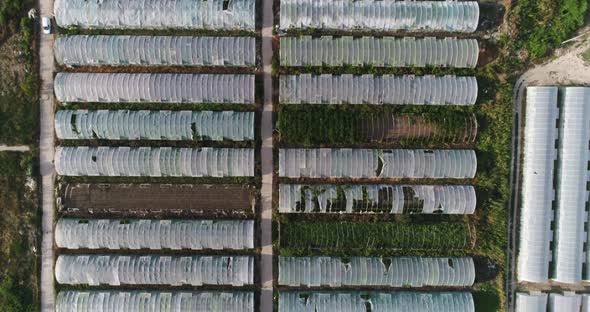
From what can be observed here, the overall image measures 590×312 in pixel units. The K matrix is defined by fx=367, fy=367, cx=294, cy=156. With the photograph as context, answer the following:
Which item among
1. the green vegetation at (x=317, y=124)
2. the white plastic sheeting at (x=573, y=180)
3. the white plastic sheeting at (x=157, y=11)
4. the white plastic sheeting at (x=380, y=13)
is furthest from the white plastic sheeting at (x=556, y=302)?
the white plastic sheeting at (x=157, y=11)

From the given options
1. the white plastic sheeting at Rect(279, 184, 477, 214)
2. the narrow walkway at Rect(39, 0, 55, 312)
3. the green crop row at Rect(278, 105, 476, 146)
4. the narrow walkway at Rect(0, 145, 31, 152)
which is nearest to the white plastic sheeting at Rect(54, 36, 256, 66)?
the narrow walkway at Rect(39, 0, 55, 312)

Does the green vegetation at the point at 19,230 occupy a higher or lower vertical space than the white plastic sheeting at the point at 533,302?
higher

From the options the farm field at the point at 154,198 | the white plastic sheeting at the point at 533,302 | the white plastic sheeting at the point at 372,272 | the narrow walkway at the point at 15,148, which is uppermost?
the narrow walkway at the point at 15,148

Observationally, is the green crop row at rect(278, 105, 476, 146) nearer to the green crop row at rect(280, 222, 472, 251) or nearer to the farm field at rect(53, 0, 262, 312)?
the farm field at rect(53, 0, 262, 312)

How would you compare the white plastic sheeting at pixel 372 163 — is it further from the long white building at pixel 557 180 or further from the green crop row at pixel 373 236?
the long white building at pixel 557 180

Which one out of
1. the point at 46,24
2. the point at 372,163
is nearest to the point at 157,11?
the point at 46,24
